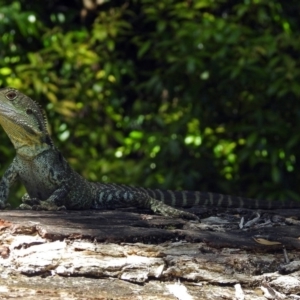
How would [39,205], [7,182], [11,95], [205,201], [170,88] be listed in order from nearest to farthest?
[39,205] < [11,95] < [7,182] < [205,201] < [170,88]

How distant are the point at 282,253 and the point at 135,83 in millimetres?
4613

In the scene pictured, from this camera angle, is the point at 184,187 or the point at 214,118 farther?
the point at 214,118

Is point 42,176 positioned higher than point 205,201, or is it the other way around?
point 42,176

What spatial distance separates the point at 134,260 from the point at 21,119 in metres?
1.33

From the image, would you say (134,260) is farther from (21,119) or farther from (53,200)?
(21,119)

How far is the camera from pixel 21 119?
198 inches

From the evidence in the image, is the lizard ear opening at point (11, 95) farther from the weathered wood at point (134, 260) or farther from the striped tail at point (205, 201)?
the striped tail at point (205, 201)

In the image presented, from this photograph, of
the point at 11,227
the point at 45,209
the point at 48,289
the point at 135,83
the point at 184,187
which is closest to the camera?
the point at 48,289

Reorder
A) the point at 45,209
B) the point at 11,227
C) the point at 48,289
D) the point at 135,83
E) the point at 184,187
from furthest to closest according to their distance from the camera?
the point at 135,83 → the point at 184,187 → the point at 45,209 → the point at 11,227 → the point at 48,289

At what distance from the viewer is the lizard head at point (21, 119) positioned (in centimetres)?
500

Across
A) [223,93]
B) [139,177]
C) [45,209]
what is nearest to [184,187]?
[139,177]

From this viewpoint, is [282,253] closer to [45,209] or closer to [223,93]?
[45,209]

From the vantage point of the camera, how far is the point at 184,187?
748 centimetres

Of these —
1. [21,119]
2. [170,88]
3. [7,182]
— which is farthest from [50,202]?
[170,88]
